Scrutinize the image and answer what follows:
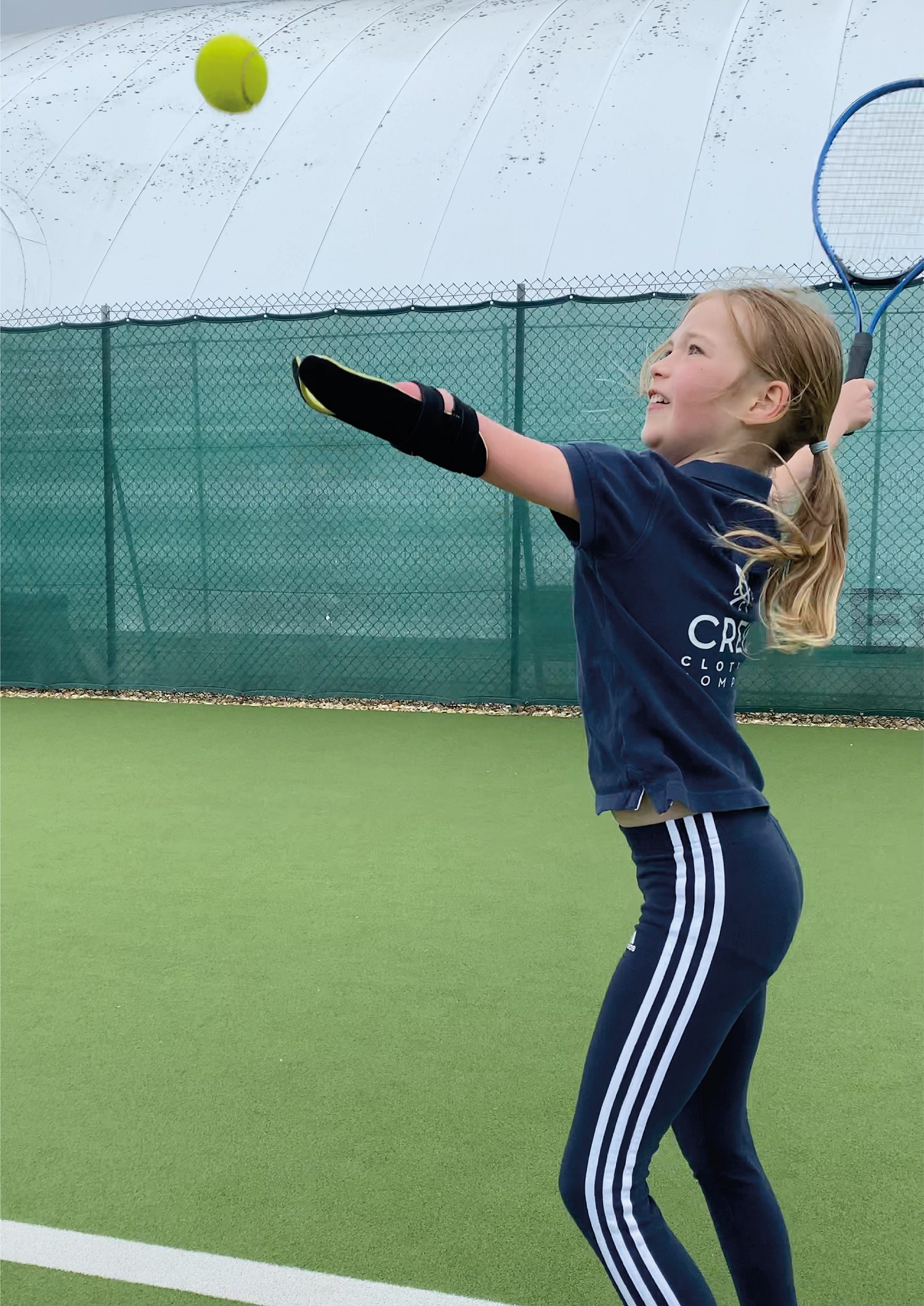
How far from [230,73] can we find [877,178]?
11.0 ft

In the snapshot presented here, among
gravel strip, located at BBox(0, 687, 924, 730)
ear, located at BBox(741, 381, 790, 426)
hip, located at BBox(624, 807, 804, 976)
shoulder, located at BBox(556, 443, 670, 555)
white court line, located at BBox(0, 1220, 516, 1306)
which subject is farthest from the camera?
gravel strip, located at BBox(0, 687, 924, 730)

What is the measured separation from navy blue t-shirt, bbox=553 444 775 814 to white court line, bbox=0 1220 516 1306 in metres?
1.05

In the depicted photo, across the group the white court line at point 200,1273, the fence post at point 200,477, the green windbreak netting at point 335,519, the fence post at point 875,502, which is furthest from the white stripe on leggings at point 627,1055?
the fence post at point 200,477

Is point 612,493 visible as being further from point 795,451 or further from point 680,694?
point 795,451

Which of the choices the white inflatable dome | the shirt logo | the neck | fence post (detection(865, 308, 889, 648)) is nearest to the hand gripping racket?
fence post (detection(865, 308, 889, 648))

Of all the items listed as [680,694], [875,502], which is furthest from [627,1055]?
[875,502]

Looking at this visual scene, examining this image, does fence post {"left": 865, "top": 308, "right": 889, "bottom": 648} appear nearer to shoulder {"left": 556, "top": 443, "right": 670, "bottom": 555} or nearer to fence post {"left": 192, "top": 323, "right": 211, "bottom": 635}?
fence post {"left": 192, "top": 323, "right": 211, "bottom": 635}

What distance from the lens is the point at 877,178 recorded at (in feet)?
15.6

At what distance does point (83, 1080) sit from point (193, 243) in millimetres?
9994

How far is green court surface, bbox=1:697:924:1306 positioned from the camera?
230 cm

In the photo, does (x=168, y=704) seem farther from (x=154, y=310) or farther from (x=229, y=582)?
(x=154, y=310)

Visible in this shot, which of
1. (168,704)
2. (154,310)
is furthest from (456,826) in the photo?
(154,310)

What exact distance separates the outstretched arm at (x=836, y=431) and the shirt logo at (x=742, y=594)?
142mm

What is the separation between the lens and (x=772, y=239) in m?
9.88
